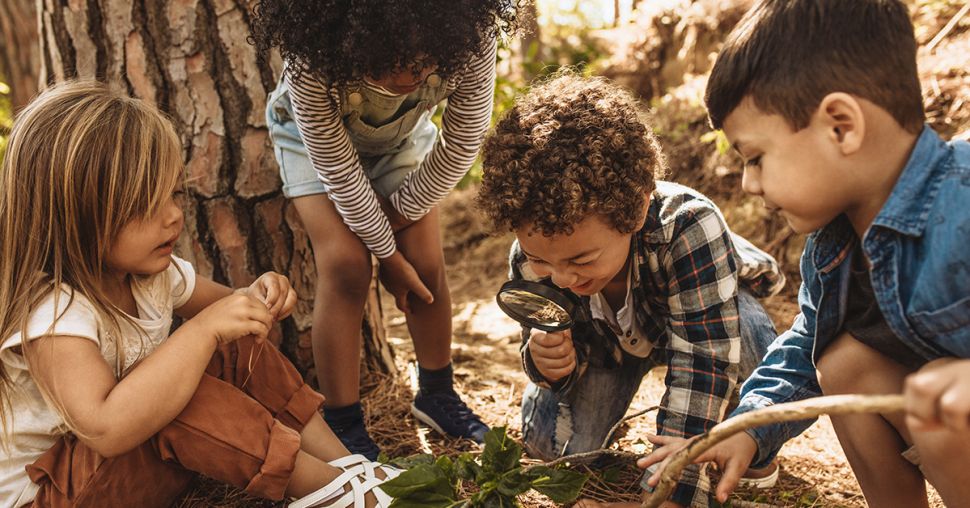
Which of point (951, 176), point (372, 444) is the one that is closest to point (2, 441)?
point (372, 444)

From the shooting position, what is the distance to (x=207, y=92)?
8.69 feet

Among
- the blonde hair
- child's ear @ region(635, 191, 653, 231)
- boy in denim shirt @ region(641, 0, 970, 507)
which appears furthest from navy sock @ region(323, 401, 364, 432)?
boy in denim shirt @ region(641, 0, 970, 507)

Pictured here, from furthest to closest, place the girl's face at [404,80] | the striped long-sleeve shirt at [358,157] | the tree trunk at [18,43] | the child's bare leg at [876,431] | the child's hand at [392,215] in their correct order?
the tree trunk at [18,43], the child's hand at [392,215], the striped long-sleeve shirt at [358,157], the girl's face at [404,80], the child's bare leg at [876,431]

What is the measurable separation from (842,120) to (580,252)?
715mm

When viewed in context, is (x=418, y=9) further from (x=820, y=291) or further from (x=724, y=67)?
(x=820, y=291)

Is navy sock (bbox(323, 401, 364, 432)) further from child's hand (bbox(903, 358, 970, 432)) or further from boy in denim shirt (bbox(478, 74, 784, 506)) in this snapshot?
child's hand (bbox(903, 358, 970, 432))

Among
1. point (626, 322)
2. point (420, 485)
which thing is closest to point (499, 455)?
point (420, 485)

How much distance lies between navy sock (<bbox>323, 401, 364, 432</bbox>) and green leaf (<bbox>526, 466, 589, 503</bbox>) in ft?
2.43

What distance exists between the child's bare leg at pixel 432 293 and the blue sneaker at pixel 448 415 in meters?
Result: 0.11

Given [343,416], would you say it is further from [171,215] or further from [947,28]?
[947,28]

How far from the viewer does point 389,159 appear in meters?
2.57

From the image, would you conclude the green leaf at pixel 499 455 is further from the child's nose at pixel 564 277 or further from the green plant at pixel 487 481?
the child's nose at pixel 564 277

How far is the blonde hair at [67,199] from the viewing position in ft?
5.82

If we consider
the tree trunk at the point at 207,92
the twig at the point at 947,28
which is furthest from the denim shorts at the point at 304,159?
the twig at the point at 947,28
